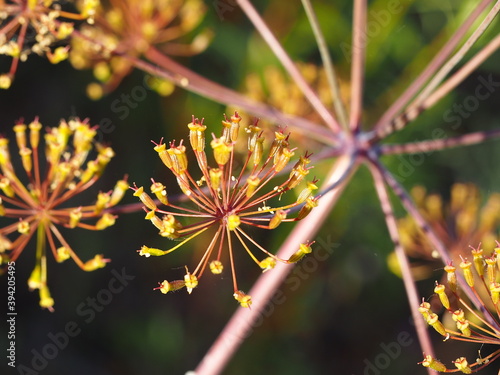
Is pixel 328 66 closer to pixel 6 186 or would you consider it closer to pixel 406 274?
pixel 406 274

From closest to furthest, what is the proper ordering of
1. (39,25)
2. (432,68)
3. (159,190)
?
(159,190), (39,25), (432,68)

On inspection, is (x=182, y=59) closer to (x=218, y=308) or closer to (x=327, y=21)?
(x=327, y=21)

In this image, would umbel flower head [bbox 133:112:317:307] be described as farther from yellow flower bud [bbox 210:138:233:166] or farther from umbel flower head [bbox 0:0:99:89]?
umbel flower head [bbox 0:0:99:89]

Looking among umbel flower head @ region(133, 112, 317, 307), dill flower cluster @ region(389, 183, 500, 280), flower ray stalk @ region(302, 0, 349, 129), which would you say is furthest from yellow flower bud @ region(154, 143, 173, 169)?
dill flower cluster @ region(389, 183, 500, 280)

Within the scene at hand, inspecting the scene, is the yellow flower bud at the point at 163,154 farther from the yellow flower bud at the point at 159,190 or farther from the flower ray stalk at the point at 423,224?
the flower ray stalk at the point at 423,224

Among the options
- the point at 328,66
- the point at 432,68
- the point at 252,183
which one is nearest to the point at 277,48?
the point at 328,66

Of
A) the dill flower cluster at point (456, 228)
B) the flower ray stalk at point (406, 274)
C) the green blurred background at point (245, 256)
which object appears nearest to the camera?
the flower ray stalk at point (406, 274)

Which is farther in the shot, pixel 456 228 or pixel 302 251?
pixel 456 228

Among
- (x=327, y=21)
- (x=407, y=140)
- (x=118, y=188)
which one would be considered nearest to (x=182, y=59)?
(x=327, y=21)

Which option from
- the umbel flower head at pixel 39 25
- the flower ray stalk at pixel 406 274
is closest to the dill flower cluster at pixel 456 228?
the flower ray stalk at pixel 406 274
